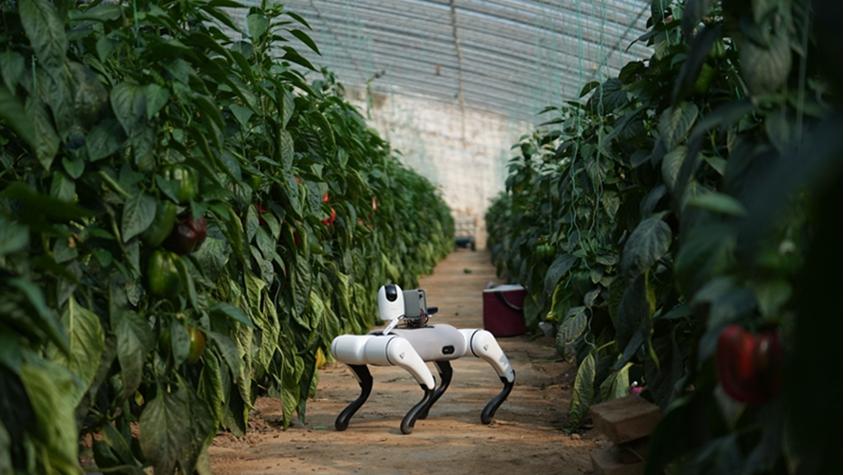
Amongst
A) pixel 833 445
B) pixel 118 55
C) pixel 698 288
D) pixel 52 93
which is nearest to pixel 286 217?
pixel 118 55

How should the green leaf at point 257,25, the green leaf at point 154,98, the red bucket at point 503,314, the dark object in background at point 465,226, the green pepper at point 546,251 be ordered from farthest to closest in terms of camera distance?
1. the dark object in background at point 465,226
2. the red bucket at point 503,314
3. the green pepper at point 546,251
4. the green leaf at point 257,25
5. the green leaf at point 154,98

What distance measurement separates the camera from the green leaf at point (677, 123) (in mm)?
2635

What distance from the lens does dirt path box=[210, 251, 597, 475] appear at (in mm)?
3816

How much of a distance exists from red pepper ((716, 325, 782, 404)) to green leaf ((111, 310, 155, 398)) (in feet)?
4.62

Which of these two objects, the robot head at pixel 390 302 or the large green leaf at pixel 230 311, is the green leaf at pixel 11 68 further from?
the robot head at pixel 390 302

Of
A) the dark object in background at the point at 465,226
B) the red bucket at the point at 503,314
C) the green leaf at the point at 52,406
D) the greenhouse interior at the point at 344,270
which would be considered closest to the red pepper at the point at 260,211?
the greenhouse interior at the point at 344,270

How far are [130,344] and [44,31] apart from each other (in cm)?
75

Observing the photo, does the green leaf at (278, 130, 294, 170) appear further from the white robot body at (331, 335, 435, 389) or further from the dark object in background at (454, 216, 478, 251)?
the dark object in background at (454, 216, 478, 251)

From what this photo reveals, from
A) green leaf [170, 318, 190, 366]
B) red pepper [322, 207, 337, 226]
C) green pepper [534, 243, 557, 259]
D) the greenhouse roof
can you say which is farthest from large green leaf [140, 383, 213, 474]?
the greenhouse roof

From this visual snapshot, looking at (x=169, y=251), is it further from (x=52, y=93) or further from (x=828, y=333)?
(x=828, y=333)

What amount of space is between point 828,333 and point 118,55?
6.79ft

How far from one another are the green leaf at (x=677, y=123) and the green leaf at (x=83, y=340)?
4.78 ft

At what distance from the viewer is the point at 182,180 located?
2.64 m

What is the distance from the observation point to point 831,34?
1.49 metres
